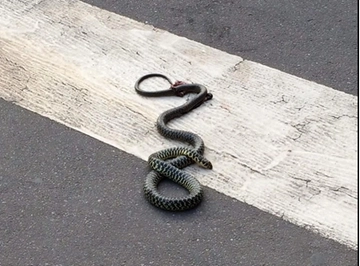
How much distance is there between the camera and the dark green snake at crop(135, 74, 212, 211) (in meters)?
6.27

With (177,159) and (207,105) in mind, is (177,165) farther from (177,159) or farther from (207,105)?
(207,105)

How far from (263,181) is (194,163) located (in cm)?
50

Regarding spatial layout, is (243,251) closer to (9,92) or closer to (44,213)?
(44,213)

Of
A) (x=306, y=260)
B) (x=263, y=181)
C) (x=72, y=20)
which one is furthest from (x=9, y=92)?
(x=306, y=260)

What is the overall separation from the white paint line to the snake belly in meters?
0.08

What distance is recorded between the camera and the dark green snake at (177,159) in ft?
20.6

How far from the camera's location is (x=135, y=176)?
6.60 meters

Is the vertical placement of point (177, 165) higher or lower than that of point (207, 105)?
lower

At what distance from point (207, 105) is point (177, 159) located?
0.72 meters

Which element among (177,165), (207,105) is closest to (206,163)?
(177,165)

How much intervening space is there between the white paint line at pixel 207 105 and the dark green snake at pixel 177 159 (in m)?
0.07

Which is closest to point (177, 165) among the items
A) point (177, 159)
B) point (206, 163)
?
point (177, 159)

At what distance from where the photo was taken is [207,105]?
286 inches

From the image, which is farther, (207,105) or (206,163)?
(207,105)
